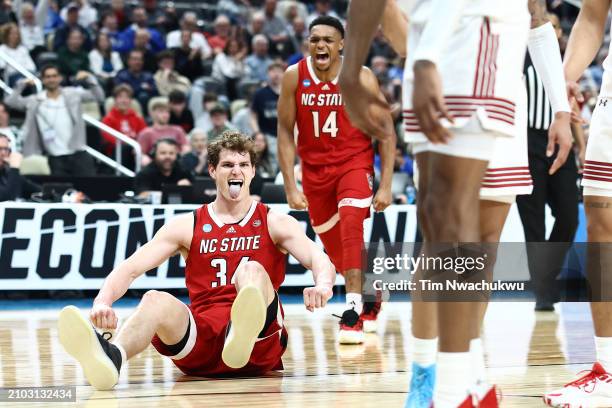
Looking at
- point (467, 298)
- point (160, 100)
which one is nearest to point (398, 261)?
point (160, 100)

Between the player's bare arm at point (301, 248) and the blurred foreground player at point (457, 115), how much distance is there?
1.77 m

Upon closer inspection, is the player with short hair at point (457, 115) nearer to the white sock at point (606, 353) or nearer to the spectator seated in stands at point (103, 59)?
the white sock at point (606, 353)

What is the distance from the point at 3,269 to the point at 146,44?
6467mm

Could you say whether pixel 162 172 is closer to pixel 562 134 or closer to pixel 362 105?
pixel 562 134

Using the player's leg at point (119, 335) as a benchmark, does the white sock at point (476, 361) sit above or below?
above

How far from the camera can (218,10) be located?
18406 millimetres

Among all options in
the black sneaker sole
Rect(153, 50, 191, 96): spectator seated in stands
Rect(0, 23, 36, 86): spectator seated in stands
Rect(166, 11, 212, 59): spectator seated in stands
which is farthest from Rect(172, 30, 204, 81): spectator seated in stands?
the black sneaker sole

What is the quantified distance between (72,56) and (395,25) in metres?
11.2

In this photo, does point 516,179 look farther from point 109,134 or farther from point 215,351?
point 109,134

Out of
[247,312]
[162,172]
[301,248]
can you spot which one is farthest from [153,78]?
[247,312]

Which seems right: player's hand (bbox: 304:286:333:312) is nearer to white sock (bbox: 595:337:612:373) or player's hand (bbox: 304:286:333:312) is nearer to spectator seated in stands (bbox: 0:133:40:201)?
white sock (bbox: 595:337:612:373)

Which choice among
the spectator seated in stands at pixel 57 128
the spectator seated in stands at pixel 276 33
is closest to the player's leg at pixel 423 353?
the spectator seated in stands at pixel 57 128

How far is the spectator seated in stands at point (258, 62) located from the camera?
16.4 metres

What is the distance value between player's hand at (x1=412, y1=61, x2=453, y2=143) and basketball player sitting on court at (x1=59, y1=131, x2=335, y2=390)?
190 cm
